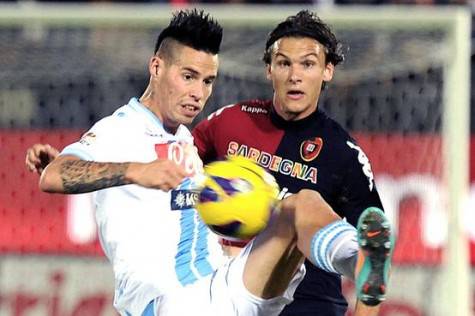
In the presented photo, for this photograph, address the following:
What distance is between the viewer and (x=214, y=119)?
5.64 metres

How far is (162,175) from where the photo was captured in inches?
164

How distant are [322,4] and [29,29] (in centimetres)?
271

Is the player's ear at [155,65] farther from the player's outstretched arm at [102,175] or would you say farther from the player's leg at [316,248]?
the player's leg at [316,248]

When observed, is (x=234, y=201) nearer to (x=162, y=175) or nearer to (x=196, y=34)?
(x=162, y=175)

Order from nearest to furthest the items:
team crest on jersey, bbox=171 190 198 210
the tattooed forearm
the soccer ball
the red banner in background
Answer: the tattooed forearm
the soccer ball
team crest on jersey, bbox=171 190 198 210
the red banner in background

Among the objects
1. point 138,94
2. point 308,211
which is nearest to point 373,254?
point 308,211

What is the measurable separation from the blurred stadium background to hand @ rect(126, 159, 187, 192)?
320cm

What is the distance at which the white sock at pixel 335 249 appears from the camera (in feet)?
14.5

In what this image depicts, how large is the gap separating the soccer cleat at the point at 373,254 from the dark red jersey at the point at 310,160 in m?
0.95

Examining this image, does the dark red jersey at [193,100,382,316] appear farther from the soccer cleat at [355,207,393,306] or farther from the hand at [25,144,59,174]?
the soccer cleat at [355,207,393,306]

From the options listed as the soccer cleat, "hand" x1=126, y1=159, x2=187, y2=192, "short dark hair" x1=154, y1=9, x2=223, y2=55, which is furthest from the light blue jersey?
the soccer cleat

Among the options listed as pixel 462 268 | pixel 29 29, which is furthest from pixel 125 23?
pixel 462 268

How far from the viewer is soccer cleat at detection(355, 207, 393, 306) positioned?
4207 millimetres

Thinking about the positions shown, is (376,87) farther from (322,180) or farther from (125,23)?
(322,180)
